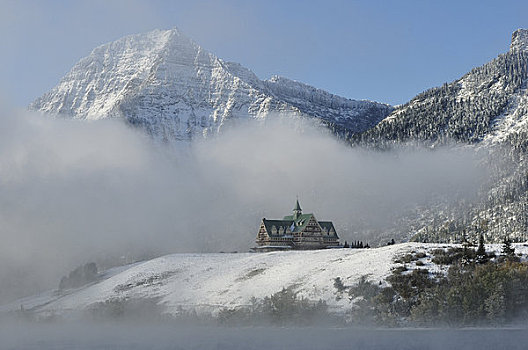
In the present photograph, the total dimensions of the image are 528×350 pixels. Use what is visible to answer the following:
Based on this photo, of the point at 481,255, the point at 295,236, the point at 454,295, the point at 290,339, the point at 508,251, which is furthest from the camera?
the point at 295,236

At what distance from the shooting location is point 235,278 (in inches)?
4988

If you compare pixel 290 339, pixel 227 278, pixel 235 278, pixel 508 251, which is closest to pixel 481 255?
pixel 508 251

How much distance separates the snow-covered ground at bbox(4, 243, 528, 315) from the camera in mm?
105688

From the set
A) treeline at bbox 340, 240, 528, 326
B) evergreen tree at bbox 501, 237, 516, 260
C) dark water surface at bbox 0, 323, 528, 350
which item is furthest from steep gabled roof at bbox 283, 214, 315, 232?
dark water surface at bbox 0, 323, 528, 350

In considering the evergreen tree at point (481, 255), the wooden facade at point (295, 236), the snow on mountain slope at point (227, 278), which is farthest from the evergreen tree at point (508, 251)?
the wooden facade at point (295, 236)

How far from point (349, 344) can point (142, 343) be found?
79.7 feet

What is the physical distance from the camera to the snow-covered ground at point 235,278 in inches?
4161

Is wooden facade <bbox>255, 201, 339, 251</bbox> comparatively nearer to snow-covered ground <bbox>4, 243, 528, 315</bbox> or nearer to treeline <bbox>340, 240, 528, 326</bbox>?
snow-covered ground <bbox>4, 243, 528, 315</bbox>

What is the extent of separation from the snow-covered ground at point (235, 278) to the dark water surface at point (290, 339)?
1631 cm

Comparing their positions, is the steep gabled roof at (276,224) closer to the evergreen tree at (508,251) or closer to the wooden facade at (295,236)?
the wooden facade at (295,236)

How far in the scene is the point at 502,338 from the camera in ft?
224

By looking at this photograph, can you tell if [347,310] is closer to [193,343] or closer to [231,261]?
[193,343]

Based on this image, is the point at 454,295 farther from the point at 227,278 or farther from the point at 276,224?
the point at 276,224

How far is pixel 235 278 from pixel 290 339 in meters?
52.5
